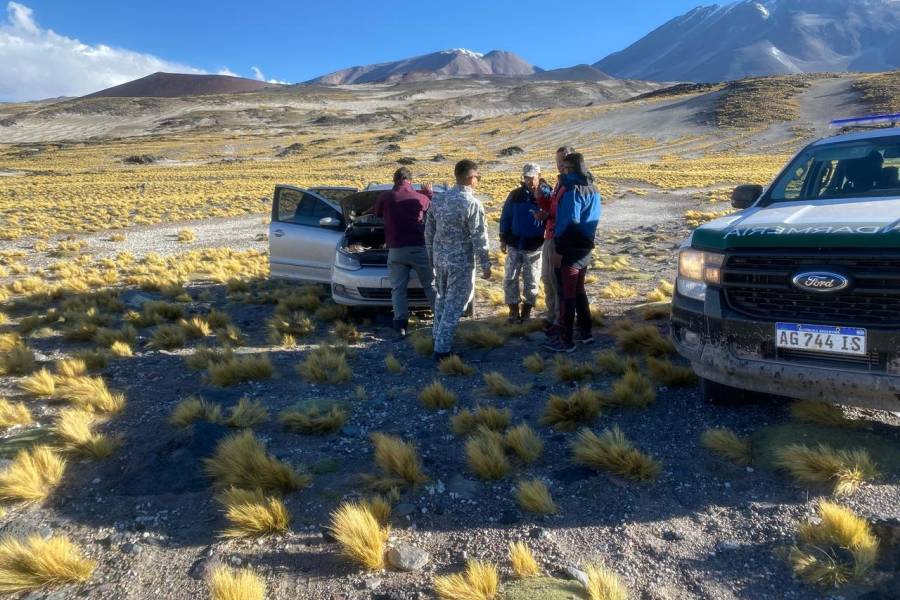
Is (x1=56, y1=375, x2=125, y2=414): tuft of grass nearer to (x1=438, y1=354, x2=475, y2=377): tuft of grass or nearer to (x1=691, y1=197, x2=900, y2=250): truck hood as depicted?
(x1=438, y1=354, x2=475, y2=377): tuft of grass

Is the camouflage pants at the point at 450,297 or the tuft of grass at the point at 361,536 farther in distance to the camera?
the camouflage pants at the point at 450,297

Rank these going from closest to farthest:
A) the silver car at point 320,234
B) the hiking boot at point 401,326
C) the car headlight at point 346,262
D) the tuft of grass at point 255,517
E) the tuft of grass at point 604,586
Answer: the tuft of grass at point 604,586 < the tuft of grass at point 255,517 < the hiking boot at point 401,326 < the car headlight at point 346,262 < the silver car at point 320,234

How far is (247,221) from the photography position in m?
22.4

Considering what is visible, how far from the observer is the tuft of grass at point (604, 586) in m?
2.56

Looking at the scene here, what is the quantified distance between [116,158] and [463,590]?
82392 millimetres

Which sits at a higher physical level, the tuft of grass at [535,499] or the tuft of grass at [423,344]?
the tuft of grass at [423,344]

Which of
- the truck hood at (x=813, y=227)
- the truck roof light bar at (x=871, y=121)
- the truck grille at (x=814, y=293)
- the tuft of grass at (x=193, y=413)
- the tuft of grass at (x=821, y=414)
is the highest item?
the truck roof light bar at (x=871, y=121)

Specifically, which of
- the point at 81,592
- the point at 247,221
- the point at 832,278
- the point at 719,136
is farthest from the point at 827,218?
the point at 719,136

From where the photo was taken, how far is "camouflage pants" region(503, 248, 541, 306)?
6.56m

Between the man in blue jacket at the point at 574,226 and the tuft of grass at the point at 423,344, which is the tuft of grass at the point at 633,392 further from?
the tuft of grass at the point at 423,344

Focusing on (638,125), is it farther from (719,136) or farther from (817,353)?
(817,353)

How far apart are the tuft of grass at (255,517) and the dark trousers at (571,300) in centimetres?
323

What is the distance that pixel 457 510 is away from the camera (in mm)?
3328

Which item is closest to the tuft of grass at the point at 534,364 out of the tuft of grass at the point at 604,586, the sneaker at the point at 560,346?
the sneaker at the point at 560,346
